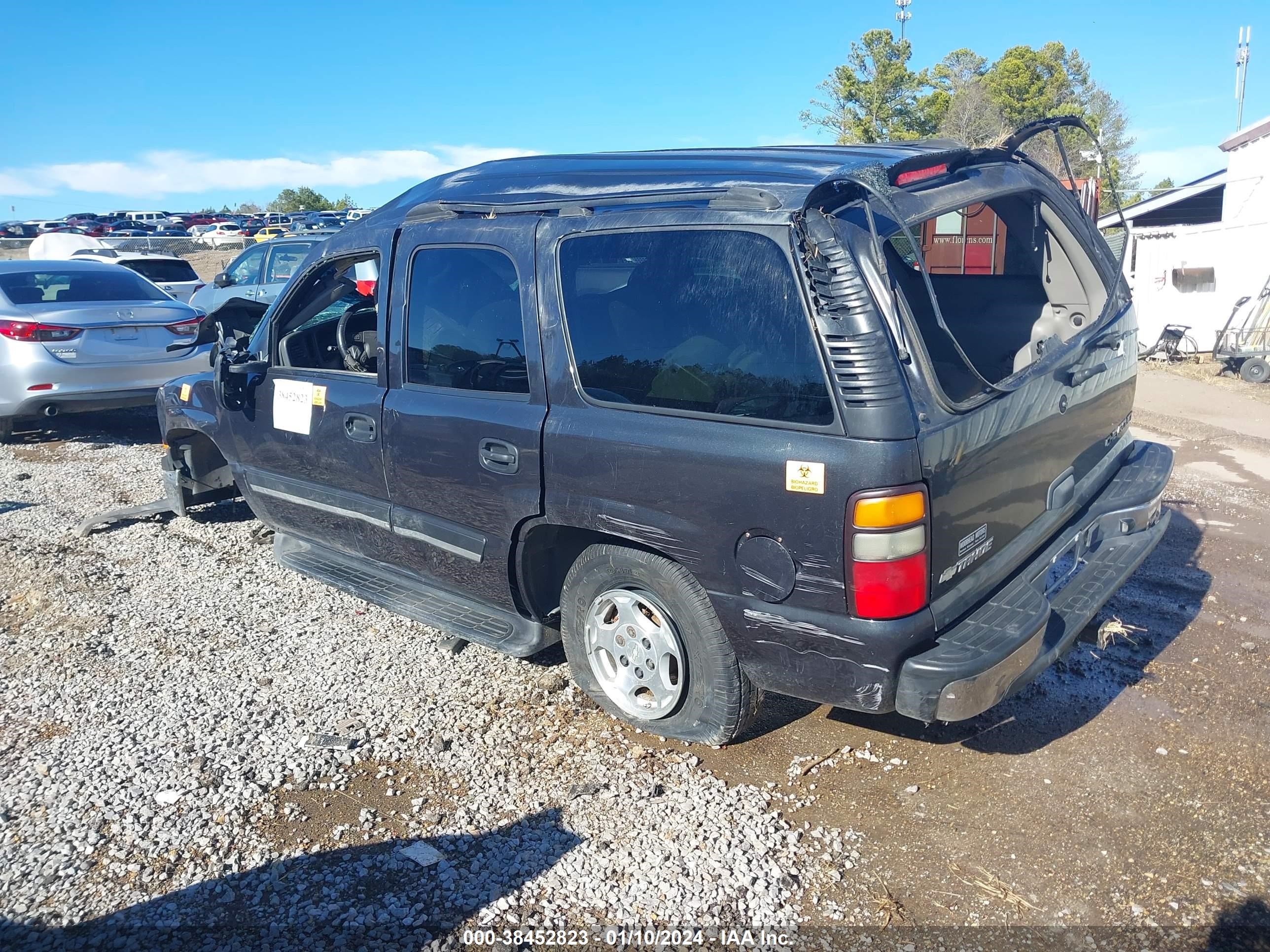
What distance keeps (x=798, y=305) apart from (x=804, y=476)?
1.71 feet

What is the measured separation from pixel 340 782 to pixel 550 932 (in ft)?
3.64

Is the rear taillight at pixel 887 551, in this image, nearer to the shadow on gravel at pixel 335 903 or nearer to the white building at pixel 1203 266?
the shadow on gravel at pixel 335 903

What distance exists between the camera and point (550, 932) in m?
2.62

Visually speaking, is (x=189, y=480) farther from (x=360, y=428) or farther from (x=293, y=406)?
(x=360, y=428)

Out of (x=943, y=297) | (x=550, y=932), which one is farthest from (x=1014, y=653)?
(x=943, y=297)

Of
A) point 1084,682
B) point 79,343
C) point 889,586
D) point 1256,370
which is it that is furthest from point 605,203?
point 1256,370

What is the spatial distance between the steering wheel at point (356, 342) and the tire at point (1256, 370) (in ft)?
35.8

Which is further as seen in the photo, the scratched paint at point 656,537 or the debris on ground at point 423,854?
the scratched paint at point 656,537

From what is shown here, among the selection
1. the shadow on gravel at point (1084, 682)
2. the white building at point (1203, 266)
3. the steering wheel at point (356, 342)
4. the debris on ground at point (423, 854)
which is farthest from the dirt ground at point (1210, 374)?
the debris on ground at point (423, 854)

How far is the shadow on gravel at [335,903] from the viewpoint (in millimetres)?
2605

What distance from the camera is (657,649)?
133 inches

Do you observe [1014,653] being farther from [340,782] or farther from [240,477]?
[240,477]

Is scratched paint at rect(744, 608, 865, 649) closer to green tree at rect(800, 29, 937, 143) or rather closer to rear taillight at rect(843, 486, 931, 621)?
rear taillight at rect(843, 486, 931, 621)

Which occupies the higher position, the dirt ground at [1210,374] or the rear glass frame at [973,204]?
the rear glass frame at [973,204]
